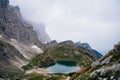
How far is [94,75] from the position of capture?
181 feet

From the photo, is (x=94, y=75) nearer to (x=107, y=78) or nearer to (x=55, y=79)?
(x=107, y=78)

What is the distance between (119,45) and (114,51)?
2081 mm

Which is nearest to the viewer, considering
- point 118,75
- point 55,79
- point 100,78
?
point 118,75

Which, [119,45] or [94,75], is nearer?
[94,75]

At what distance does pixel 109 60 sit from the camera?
60000 mm

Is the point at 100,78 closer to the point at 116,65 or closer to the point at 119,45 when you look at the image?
the point at 116,65

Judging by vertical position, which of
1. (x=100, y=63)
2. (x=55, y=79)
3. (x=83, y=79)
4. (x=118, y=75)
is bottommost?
(x=118, y=75)

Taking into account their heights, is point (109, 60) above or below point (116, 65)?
above

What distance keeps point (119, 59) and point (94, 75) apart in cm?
562

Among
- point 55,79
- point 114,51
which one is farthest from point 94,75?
point 55,79

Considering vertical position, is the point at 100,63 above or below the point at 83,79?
above

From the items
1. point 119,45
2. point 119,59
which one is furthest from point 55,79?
point 119,59

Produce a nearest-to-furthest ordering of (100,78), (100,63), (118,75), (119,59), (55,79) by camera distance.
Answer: (118,75) < (100,78) < (119,59) < (100,63) < (55,79)

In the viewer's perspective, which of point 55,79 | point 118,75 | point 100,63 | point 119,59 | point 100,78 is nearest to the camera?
point 118,75
